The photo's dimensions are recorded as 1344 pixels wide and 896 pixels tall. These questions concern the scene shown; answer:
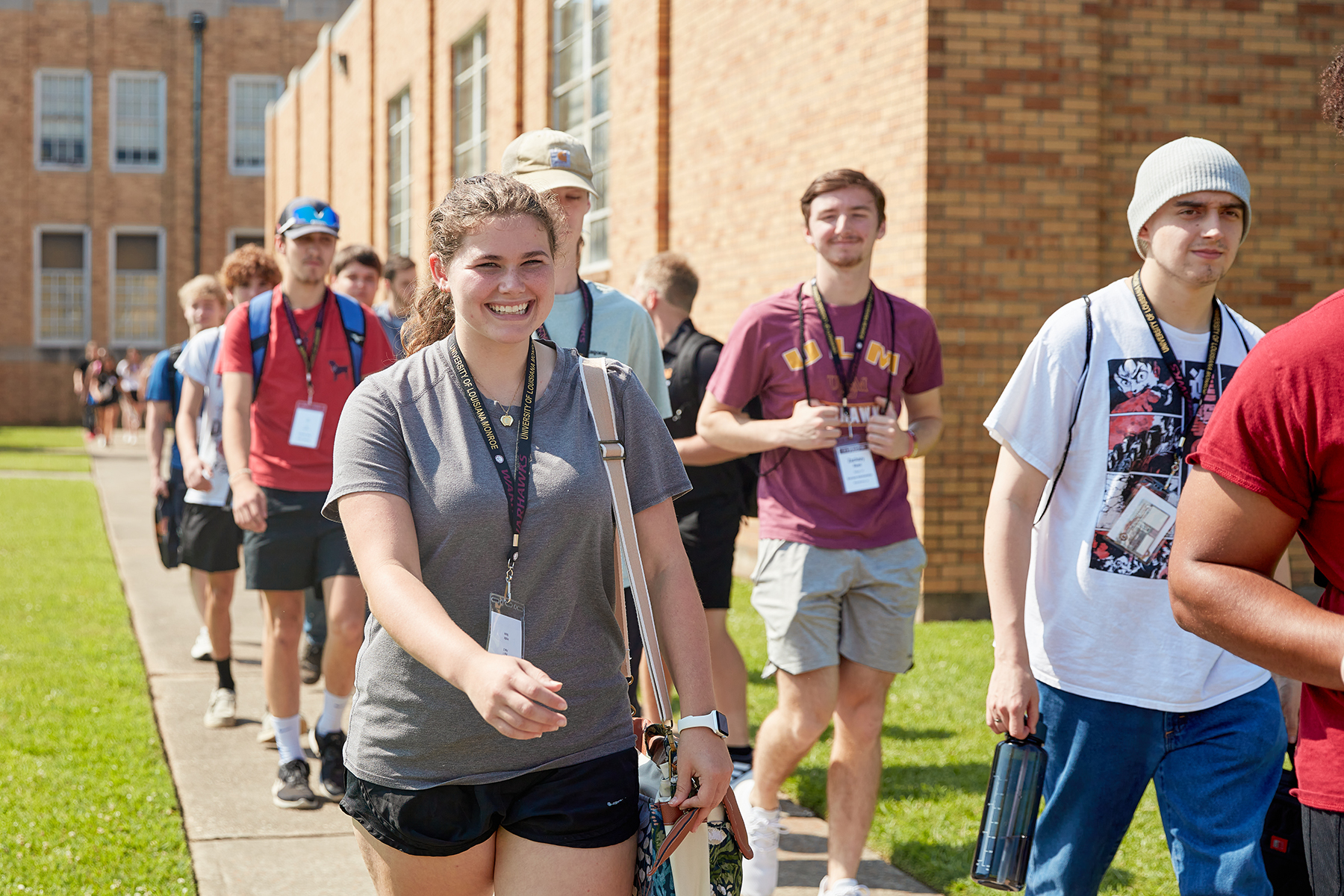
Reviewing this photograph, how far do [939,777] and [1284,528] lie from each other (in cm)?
399

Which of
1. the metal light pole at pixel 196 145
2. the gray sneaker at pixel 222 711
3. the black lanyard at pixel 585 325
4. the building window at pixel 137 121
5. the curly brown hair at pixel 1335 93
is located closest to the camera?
the curly brown hair at pixel 1335 93

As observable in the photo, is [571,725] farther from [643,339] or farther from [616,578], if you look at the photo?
[643,339]

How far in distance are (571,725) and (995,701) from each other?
1.11m

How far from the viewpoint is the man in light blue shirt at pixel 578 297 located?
4.04 meters

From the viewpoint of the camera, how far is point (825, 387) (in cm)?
457

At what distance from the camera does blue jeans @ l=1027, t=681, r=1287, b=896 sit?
3047 millimetres

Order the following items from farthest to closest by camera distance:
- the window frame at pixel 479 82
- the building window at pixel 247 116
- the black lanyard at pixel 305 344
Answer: the building window at pixel 247 116 → the window frame at pixel 479 82 → the black lanyard at pixel 305 344

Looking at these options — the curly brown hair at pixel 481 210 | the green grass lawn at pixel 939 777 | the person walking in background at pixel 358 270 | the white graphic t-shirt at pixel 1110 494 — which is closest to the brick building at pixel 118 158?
the person walking in background at pixel 358 270

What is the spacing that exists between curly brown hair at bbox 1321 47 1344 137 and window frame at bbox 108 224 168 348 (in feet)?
138

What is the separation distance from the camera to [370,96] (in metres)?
26.6

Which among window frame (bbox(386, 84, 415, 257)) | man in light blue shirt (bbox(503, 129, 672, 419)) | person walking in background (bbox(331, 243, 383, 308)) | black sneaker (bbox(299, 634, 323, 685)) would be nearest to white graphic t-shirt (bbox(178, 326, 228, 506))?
person walking in background (bbox(331, 243, 383, 308))

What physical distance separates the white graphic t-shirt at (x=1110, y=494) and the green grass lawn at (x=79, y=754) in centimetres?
298

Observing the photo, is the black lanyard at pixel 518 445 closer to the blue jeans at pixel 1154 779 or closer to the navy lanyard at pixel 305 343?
the blue jeans at pixel 1154 779

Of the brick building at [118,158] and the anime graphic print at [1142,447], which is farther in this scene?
the brick building at [118,158]
